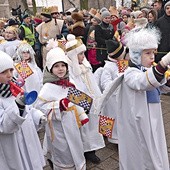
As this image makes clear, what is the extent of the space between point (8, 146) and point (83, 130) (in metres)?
1.34

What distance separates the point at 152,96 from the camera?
2.89 metres

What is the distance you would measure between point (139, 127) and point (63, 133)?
942 millimetres

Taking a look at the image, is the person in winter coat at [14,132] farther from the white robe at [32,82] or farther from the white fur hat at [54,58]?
the white robe at [32,82]

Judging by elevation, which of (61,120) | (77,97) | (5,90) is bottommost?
(61,120)

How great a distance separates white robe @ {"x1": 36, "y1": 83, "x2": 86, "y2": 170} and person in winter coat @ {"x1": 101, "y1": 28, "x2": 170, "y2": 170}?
0.68m

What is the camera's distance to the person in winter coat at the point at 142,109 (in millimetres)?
2828

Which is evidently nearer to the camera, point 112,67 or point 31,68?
point 112,67

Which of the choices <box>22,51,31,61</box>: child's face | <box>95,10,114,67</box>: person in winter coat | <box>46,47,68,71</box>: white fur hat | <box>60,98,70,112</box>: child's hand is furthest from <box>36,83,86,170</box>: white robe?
<box>95,10,114,67</box>: person in winter coat

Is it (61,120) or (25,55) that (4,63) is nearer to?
(61,120)

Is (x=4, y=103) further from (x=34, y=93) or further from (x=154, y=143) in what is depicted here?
(x=154, y=143)

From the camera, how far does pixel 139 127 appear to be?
2.92m

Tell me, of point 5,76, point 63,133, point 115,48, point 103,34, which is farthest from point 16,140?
point 103,34

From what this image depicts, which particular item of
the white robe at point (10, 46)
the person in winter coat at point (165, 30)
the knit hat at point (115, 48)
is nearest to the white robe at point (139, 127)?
the knit hat at point (115, 48)

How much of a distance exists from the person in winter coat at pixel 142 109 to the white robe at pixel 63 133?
0.68m
